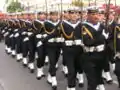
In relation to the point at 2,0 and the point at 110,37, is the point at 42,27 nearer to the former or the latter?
the point at 110,37

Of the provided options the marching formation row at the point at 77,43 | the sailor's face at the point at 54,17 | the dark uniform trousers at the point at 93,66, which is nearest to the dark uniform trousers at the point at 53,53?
the marching formation row at the point at 77,43

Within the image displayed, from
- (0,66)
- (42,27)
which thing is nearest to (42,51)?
(42,27)

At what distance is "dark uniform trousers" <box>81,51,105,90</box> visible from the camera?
745 cm

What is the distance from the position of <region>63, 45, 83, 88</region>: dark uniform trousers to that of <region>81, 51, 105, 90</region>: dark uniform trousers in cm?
92

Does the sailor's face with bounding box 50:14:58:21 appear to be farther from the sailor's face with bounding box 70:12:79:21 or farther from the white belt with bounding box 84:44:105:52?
the white belt with bounding box 84:44:105:52

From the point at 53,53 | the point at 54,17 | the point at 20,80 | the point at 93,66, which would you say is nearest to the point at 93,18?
the point at 93,66

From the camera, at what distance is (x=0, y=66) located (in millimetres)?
14219

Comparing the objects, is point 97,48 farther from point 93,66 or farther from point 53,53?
point 53,53

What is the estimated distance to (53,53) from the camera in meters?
9.73

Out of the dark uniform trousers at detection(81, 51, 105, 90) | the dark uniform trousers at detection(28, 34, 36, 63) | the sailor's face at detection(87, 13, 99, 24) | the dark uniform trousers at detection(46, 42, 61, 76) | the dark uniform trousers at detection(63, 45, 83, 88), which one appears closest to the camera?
the dark uniform trousers at detection(81, 51, 105, 90)

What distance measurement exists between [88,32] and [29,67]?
17.8 feet

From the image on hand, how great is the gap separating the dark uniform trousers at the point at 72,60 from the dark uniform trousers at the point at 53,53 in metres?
0.94

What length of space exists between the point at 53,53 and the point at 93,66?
7.84 ft

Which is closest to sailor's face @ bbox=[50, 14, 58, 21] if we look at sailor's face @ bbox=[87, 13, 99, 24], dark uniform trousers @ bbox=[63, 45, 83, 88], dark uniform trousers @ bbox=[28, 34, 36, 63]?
dark uniform trousers @ bbox=[63, 45, 83, 88]
